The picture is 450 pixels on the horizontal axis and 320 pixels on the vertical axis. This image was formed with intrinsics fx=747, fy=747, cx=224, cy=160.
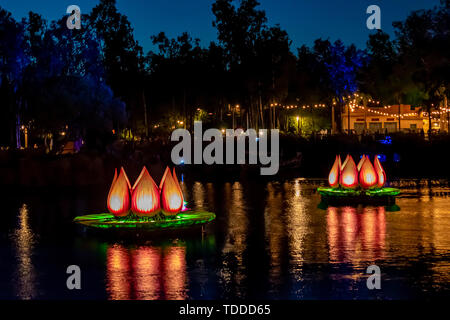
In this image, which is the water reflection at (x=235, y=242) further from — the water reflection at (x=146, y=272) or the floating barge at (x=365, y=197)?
the floating barge at (x=365, y=197)

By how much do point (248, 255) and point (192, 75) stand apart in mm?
65898

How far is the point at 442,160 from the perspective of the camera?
4031 cm

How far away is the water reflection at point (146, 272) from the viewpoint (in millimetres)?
9125

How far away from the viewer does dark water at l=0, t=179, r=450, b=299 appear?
30.6 ft

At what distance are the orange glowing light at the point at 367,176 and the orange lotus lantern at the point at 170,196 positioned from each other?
6.54 meters

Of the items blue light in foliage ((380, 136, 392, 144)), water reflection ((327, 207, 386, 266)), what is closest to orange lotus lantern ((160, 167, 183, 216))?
water reflection ((327, 207, 386, 266))

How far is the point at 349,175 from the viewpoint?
19359mm

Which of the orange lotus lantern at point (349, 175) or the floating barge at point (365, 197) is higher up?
the orange lotus lantern at point (349, 175)

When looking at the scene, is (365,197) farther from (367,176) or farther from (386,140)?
(386,140)

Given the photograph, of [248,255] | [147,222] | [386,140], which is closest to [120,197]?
[147,222]

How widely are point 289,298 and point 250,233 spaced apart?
574 cm

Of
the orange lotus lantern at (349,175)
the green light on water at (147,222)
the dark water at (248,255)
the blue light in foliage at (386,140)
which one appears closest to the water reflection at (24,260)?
the dark water at (248,255)
